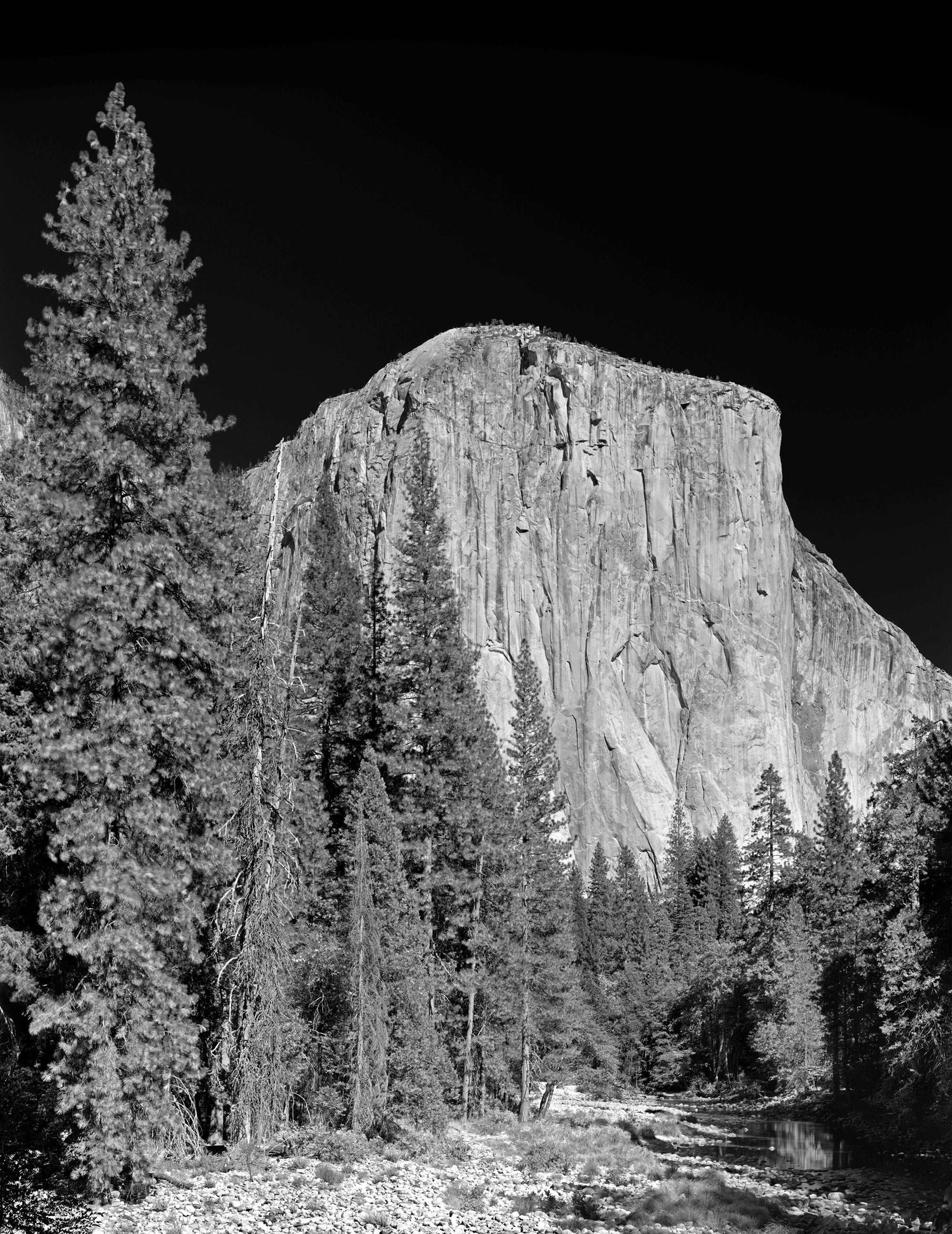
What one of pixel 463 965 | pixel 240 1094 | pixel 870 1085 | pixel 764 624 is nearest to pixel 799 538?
pixel 764 624

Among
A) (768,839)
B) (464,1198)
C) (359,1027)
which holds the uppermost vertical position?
(768,839)

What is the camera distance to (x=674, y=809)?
333ft

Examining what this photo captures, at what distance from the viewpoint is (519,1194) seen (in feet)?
52.5

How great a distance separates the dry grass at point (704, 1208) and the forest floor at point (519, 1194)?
3 cm

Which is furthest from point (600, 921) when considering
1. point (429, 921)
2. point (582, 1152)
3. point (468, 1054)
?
point (582, 1152)

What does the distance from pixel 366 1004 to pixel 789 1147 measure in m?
14.9

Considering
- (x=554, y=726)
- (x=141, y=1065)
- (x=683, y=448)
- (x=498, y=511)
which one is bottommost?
(x=141, y=1065)

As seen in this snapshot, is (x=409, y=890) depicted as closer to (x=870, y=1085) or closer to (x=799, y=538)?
(x=870, y=1085)

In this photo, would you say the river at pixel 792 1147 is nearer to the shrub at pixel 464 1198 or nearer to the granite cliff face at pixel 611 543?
the shrub at pixel 464 1198

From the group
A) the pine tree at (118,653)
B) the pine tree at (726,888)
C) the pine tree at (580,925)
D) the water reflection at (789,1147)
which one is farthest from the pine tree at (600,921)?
the pine tree at (118,653)

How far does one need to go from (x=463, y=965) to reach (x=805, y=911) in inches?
1079

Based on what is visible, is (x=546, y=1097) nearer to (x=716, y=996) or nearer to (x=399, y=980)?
(x=399, y=980)

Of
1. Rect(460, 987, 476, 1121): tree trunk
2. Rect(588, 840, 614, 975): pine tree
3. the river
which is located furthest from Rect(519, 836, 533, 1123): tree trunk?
Rect(588, 840, 614, 975): pine tree

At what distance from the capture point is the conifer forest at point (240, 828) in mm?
11641
